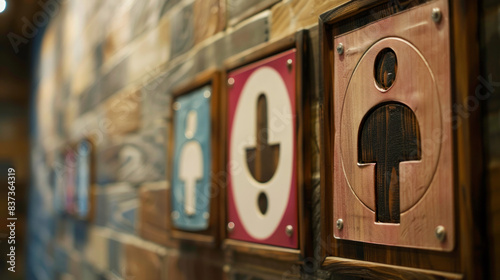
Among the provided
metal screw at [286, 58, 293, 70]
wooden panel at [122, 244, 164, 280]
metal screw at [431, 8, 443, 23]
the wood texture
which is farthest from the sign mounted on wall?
metal screw at [431, 8, 443, 23]

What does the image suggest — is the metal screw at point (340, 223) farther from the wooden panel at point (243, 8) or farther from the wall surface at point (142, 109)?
the wooden panel at point (243, 8)

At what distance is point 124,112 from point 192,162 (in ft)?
2.69

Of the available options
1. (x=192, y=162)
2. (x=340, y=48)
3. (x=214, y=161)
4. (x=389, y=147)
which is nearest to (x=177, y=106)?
(x=192, y=162)

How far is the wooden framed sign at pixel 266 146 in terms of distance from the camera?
1097mm

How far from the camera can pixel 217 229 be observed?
1437 millimetres

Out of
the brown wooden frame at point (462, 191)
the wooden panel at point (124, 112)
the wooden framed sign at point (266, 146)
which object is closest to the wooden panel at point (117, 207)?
the wooden panel at point (124, 112)

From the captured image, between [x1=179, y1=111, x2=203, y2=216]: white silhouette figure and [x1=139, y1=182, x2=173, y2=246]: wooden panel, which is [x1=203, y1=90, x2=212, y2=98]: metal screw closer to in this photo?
[x1=179, y1=111, x2=203, y2=216]: white silhouette figure

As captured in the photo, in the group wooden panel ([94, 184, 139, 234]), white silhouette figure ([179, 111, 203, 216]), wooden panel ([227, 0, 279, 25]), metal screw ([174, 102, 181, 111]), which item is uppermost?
wooden panel ([227, 0, 279, 25])

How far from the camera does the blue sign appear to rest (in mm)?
1521

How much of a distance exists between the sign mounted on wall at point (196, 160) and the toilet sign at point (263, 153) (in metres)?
0.09

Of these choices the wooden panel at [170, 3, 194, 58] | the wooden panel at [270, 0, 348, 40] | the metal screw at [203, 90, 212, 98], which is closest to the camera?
the wooden panel at [270, 0, 348, 40]

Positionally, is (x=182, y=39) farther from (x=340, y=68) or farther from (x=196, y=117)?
(x=340, y=68)

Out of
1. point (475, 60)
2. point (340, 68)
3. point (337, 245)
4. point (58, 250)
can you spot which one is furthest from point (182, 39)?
point (58, 250)

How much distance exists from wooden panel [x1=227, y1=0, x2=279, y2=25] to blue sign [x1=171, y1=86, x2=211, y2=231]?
21 centimetres
